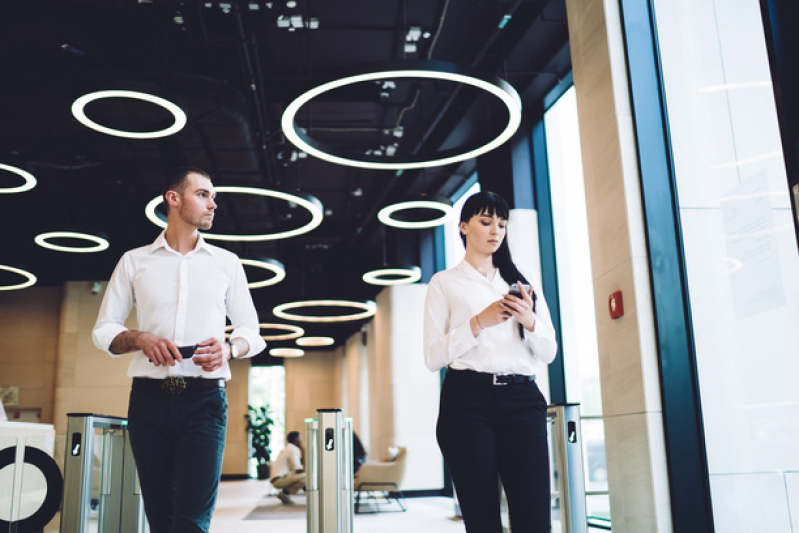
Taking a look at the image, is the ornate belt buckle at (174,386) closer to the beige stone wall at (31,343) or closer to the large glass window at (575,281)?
the large glass window at (575,281)

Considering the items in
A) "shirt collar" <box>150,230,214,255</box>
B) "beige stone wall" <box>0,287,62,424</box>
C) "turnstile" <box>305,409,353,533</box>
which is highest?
"beige stone wall" <box>0,287,62,424</box>

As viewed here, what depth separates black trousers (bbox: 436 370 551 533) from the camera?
196 centimetres

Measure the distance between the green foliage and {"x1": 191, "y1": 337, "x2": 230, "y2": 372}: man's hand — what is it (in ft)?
65.5

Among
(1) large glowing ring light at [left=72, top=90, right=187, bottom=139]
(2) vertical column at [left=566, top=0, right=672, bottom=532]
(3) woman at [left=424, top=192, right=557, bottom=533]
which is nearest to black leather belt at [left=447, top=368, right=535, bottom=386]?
(3) woman at [left=424, top=192, right=557, bottom=533]

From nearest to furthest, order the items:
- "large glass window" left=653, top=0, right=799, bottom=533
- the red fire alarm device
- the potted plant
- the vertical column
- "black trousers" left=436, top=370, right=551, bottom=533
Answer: "black trousers" left=436, top=370, right=551, bottom=533
"large glass window" left=653, top=0, right=799, bottom=533
the vertical column
the red fire alarm device
the potted plant

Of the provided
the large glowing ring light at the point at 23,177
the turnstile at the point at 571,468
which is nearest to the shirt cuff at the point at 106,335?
the turnstile at the point at 571,468

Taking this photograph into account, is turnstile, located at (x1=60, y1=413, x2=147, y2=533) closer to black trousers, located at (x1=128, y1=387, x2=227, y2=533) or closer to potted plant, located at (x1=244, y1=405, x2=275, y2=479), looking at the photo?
black trousers, located at (x1=128, y1=387, x2=227, y2=533)

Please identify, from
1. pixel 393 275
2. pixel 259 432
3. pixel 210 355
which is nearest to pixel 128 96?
pixel 210 355

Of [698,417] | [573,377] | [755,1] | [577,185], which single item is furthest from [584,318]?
[755,1]

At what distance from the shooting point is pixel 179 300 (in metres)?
2.29

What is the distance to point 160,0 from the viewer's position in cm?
611

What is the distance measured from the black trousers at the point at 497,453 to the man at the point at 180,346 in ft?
2.44

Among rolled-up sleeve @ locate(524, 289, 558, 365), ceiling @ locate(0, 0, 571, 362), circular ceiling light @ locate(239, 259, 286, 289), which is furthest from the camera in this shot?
circular ceiling light @ locate(239, 259, 286, 289)

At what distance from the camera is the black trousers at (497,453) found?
77.3 inches
